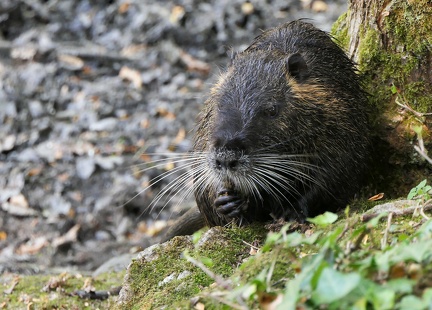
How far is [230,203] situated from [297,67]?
0.90 m

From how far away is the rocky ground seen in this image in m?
7.25

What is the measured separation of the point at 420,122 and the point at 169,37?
5.93 m

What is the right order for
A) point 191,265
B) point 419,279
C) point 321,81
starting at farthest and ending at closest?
1. point 321,81
2. point 191,265
3. point 419,279

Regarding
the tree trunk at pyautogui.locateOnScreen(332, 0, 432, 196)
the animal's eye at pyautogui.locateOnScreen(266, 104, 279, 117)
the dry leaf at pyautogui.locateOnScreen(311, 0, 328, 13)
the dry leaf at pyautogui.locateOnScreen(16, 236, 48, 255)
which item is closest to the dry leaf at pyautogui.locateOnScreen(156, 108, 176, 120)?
the dry leaf at pyautogui.locateOnScreen(16, 236, 48, 255)

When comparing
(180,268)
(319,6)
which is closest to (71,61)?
(319,6)

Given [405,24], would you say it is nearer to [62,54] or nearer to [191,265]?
[191,265]

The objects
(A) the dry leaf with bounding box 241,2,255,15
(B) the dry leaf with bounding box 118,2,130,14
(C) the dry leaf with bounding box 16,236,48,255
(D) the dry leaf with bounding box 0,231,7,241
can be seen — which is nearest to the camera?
(C) the dry leaf with bounding box 16,236,48,255

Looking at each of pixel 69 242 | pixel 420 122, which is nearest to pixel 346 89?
pixel 420 122

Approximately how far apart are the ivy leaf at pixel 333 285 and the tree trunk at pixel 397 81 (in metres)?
2.50

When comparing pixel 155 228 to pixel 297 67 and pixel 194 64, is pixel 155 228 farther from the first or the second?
pixel 297 67

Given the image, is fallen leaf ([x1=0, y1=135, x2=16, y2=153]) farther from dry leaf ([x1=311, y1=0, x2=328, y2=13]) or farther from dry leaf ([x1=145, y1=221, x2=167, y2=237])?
dry leaf ([x1=311, y1=0, x2=328, y2=13])

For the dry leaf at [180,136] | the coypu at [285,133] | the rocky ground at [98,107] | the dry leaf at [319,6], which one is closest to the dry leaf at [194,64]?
the rocky ground at [98,107]

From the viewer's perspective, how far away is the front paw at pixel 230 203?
404cm

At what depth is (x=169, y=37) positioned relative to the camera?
31.7 ft
